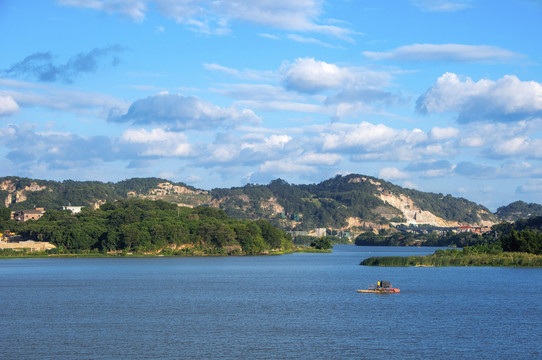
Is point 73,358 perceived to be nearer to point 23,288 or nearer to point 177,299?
point 177,299

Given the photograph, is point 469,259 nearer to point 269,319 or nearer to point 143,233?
point 269,319

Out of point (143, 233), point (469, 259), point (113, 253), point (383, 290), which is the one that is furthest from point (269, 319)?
point (113, 253)

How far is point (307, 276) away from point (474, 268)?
33438 mm

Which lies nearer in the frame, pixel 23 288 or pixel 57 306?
pixel 57 306

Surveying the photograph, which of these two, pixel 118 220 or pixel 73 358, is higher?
pixel 118 220

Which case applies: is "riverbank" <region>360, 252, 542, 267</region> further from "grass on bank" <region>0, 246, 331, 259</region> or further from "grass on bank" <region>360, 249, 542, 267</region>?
"grass on bank" <region>0, 246, 331, 259</region>

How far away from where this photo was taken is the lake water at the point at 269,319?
39.1m

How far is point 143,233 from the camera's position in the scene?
159m

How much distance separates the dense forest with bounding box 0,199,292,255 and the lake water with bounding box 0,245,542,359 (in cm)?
7397

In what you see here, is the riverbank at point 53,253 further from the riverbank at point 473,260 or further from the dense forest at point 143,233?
the riverbank at point 473,260

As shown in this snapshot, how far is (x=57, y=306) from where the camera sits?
59.5 meters

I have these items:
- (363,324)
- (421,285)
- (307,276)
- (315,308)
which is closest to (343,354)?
(363,324)

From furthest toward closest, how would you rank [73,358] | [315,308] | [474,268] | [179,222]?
[179,222], [474,268], [315,308], [73,358]

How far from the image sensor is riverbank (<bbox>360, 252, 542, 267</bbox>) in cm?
10650
